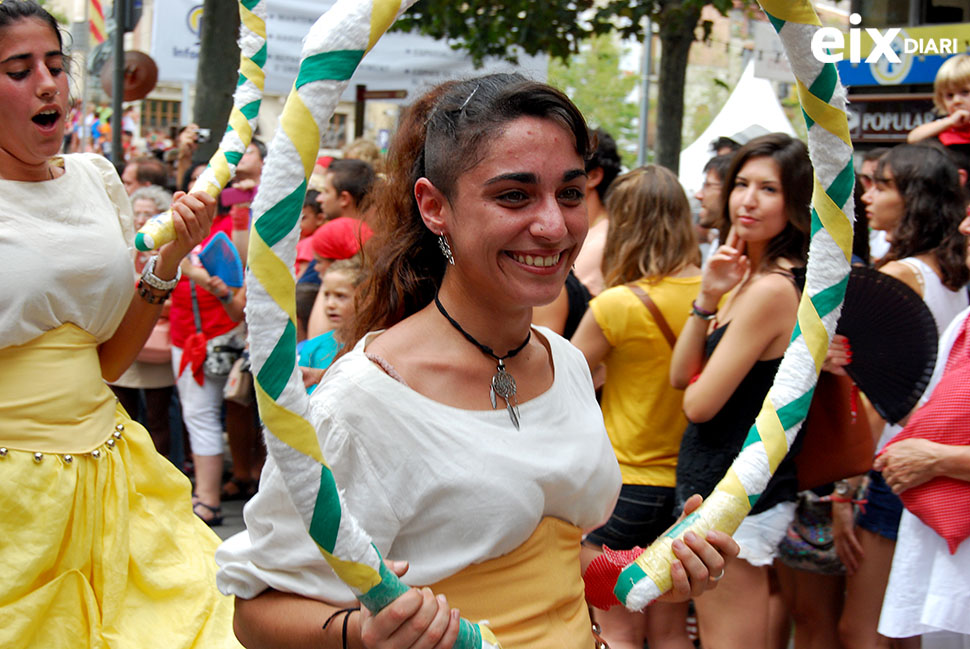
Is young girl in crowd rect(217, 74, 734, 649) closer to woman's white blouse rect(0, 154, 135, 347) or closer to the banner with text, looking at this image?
woman's white blouse rect(0, 154, 135, 347)

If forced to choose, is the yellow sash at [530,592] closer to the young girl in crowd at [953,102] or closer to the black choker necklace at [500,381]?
the black choker necklace at [500,381]

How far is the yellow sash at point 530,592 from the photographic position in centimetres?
192

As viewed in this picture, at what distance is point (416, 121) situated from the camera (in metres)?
2.21

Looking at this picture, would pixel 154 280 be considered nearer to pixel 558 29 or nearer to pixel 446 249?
pixel 446 249

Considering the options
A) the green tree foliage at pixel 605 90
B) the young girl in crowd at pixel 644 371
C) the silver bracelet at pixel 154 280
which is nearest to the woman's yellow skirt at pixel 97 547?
the silver bracelet at pixel 154 280

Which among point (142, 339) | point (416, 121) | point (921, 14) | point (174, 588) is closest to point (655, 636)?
point (174, 588)

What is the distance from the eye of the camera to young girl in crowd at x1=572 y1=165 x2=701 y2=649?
3.96 metres

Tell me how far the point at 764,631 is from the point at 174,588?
1.93 m

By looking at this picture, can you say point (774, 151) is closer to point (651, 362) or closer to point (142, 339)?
point (651, 362)

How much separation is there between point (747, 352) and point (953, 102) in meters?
2.92

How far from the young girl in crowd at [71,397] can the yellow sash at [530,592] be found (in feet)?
4.88

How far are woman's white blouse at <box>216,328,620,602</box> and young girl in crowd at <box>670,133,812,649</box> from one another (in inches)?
63.4

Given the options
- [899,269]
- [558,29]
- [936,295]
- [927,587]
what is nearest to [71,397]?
[927,587]

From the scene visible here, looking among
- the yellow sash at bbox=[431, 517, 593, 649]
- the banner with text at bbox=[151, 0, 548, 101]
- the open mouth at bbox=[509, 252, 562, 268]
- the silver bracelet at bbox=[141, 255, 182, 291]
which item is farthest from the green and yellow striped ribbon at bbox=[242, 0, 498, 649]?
the banner with text at bbox=[151, 0, 548, 101]
